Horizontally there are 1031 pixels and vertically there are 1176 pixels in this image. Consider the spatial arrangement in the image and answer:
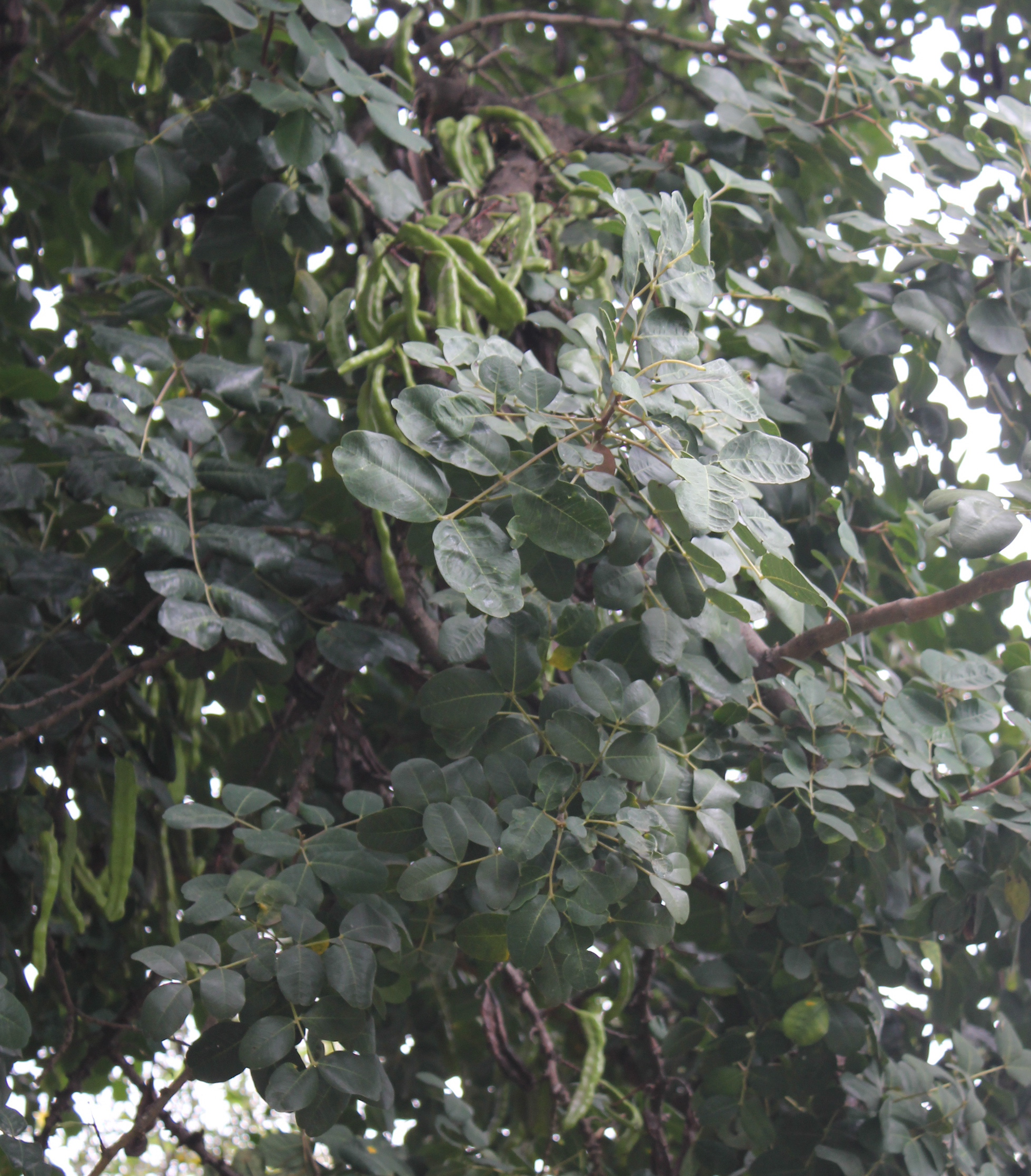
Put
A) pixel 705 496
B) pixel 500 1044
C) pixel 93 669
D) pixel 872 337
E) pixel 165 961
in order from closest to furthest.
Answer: pixel 705 496 < pixel 165 961 < pixel 93 669 < pixel 872 337 < pixel 500 1044

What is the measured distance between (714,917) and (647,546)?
1.79 feet

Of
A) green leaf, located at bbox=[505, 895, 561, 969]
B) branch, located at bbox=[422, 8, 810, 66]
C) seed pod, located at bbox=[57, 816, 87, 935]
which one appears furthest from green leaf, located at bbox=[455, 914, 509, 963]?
branch, located at bbox=[422, 8, 810, 66]

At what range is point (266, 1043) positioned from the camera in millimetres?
734

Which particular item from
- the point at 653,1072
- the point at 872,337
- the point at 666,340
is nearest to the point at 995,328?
the point at 872,337

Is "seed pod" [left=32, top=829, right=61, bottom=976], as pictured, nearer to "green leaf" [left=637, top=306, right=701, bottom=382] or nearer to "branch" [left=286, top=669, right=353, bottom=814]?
"branch" [left=286, top=669, right=353, bottom=814]

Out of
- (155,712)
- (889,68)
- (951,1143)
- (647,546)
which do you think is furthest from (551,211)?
(951,1143)

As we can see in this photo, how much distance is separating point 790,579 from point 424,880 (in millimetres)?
351

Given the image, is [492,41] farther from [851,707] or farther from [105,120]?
[851,707]

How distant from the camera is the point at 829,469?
106 cm

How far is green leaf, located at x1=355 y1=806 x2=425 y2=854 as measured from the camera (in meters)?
0.80

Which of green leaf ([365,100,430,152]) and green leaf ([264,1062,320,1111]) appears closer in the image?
green leaf ([264,1062,320,1111])

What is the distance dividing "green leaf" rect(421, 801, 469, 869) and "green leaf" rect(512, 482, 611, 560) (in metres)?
0.23

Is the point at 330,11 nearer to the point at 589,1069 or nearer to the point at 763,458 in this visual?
the point at 763,458

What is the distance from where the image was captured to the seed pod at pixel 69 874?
40.3 inches
